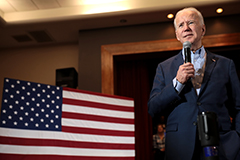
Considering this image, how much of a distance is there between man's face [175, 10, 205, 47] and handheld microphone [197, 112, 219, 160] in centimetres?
76

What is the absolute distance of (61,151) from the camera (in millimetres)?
3135

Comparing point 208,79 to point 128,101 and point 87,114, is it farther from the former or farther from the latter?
point 128,101

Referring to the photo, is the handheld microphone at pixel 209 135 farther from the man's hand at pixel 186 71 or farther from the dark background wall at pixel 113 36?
the dark background wall at pixel 113 36

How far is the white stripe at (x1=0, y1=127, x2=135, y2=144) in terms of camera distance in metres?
2.93

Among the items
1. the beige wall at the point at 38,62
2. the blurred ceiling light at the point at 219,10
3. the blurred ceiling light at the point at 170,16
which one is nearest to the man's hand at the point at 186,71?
the blurred ceiling light at the point at 170,16

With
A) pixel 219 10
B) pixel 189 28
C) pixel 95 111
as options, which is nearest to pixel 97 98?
pixel 95 111

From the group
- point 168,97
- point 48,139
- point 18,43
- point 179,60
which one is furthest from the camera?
point 18,43

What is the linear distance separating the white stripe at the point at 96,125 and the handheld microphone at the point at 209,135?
2535 millimetres

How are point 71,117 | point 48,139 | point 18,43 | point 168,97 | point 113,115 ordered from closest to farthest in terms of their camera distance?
1. point 168,97
2. point 48,139
3. point 71,117
4. point 113,115
5. point 18,43

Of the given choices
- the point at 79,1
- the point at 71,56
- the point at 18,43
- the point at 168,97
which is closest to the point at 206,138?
the point at 168,97

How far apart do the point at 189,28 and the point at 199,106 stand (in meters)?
0.49

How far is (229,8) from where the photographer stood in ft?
15.5

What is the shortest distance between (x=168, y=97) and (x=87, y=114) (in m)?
2.19

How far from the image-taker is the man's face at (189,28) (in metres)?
1.62
